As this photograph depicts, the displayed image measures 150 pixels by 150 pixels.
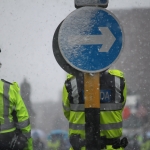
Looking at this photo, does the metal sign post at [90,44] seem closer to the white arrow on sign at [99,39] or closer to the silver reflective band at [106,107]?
the white arrow on sign at [99,39]

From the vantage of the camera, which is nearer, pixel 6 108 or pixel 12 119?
pixel 6 108

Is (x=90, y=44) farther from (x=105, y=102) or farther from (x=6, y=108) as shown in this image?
(x=6, y=108)

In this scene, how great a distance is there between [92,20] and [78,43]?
0.66ft

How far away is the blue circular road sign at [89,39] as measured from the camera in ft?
14.2

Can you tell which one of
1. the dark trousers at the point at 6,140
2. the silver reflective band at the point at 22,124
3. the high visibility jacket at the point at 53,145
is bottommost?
the high visibility jacket at the point at 53,145

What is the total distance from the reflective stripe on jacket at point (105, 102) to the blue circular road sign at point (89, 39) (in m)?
0.59

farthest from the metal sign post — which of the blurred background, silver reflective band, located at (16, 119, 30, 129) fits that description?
the blurred background

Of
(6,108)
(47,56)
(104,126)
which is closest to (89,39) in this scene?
(104,126)

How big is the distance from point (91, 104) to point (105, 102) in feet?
1.82

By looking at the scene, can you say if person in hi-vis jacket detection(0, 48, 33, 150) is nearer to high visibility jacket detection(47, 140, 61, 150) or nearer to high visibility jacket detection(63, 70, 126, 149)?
high visibility jacket detection(63, 70, 126, 149)

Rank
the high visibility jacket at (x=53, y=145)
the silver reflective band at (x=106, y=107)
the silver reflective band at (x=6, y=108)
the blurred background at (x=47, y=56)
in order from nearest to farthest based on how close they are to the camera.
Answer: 1. the silver reflective band at (x=106, y=107)
2. the silver reflective band at (x=6, y=108)
3. the high visibility jacket at (x=53, y=145)
4. the blurred background at (x=47, y=56)

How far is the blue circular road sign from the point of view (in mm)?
4320

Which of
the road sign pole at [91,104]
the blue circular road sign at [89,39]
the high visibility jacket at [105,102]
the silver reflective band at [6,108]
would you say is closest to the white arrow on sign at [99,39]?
the blue circular road sign at [89,39]

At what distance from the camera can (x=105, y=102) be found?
492 centimetres
